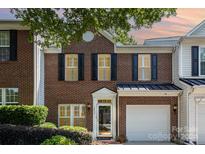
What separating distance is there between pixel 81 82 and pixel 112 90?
837mm

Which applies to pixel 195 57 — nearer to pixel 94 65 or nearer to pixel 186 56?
pixel 186 56

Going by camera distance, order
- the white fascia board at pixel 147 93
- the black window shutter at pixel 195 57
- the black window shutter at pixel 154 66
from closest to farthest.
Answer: the white fascia board at pixel 147 93, the black window shutter at pixel 154 66, the black window shutter at pixel 195 57

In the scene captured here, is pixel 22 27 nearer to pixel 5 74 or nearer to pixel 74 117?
pixel 5 74

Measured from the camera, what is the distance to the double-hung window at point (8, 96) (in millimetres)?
18406

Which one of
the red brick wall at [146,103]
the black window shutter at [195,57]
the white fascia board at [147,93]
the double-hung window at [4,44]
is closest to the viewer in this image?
the white fascia board at [147,93]

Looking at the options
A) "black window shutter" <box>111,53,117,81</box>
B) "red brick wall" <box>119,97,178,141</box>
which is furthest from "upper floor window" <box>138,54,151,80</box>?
"black window shutter" <box>111,53,117,81</box>

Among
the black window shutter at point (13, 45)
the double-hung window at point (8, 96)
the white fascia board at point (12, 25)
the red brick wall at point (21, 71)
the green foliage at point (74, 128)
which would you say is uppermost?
the white fascia board at point (12, 25)

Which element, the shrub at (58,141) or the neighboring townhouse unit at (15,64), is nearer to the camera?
the shrub at (58,141)

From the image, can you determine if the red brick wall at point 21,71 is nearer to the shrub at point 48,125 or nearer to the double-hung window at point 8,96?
the double-hung window at point 8,96

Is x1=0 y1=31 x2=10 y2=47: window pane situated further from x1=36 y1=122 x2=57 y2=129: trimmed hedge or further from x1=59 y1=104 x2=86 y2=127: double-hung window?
x1=36 y1=122 x2=57 y2=129: trimmed hedge

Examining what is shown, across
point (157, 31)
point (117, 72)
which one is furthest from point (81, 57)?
point (157, 31)

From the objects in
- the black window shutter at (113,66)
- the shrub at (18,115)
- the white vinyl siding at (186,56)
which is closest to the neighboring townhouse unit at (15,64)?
the shrub at (18,115)

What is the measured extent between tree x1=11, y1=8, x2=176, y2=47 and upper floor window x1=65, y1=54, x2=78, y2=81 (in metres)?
0.68

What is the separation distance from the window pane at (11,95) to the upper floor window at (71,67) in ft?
6.76
